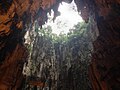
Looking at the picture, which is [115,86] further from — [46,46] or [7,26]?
[46,46]

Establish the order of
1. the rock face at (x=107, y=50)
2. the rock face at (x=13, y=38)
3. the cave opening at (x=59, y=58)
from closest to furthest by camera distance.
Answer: the rock face at (x=13, y=38) → the rock face at (x=107, y=50) → the cave opening at (x=59, y=58)

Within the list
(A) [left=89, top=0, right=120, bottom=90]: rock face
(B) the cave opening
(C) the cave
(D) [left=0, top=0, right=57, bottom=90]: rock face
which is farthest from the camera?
(B) the cave opening

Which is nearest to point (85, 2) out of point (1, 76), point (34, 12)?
point (34, 12)

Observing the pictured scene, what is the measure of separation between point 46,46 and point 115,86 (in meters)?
9.88

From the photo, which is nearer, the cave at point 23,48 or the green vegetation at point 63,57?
the cave at point 23,48

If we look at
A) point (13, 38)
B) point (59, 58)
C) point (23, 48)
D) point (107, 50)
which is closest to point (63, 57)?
point (59, 58)

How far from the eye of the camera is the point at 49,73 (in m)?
16.4

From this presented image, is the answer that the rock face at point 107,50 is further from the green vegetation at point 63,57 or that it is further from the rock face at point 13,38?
the green vegetation at point 63,57

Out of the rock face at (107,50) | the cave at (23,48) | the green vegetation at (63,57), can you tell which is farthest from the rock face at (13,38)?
the green vegetation at (63,57)

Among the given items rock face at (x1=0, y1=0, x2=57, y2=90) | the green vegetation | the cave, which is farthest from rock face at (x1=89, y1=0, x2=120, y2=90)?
the green vegetation

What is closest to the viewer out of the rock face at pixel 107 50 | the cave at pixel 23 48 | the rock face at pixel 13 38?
the rock face at pixel 13 38

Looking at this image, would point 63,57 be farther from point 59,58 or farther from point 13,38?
point 13,38

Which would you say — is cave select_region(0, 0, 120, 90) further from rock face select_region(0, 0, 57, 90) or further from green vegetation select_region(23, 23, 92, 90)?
green vegetation select_region(23, 23, 92, 90)

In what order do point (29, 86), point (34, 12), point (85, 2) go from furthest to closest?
1. point (29, 86)
2. point (85, 2)
3. point (34, 12)
